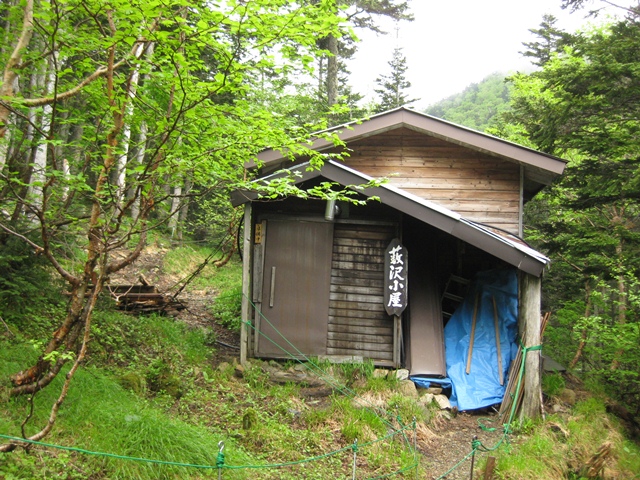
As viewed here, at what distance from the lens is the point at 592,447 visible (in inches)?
252

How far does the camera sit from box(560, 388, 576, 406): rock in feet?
25.5

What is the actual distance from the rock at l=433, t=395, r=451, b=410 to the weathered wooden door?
79.4 inches

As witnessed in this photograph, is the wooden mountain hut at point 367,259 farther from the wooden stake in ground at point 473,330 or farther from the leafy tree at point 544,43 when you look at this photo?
the leafy tree at point 544,43

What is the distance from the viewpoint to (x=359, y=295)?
8484mm

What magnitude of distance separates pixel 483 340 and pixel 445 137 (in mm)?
3799

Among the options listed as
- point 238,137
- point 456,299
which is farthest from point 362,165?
point 238,137

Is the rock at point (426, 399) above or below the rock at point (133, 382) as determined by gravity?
below

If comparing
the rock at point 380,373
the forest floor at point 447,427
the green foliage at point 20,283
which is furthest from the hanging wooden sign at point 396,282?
the green foliage at point 20,283

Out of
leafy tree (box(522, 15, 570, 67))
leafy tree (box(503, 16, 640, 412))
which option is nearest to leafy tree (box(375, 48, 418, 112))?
leafy tree (box(522, 15, 570, 67))

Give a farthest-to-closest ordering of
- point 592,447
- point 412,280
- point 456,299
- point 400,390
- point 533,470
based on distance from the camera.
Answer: point 456,299, point 412,280, point 400,390, point 592,447, point 533,470

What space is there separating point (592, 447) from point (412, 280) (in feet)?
12.6

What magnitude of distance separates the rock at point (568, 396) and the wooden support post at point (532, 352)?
1.24 metres

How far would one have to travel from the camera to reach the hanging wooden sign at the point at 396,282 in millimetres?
8219

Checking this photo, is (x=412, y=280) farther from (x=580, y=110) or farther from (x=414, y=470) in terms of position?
(x=580, y=110)
